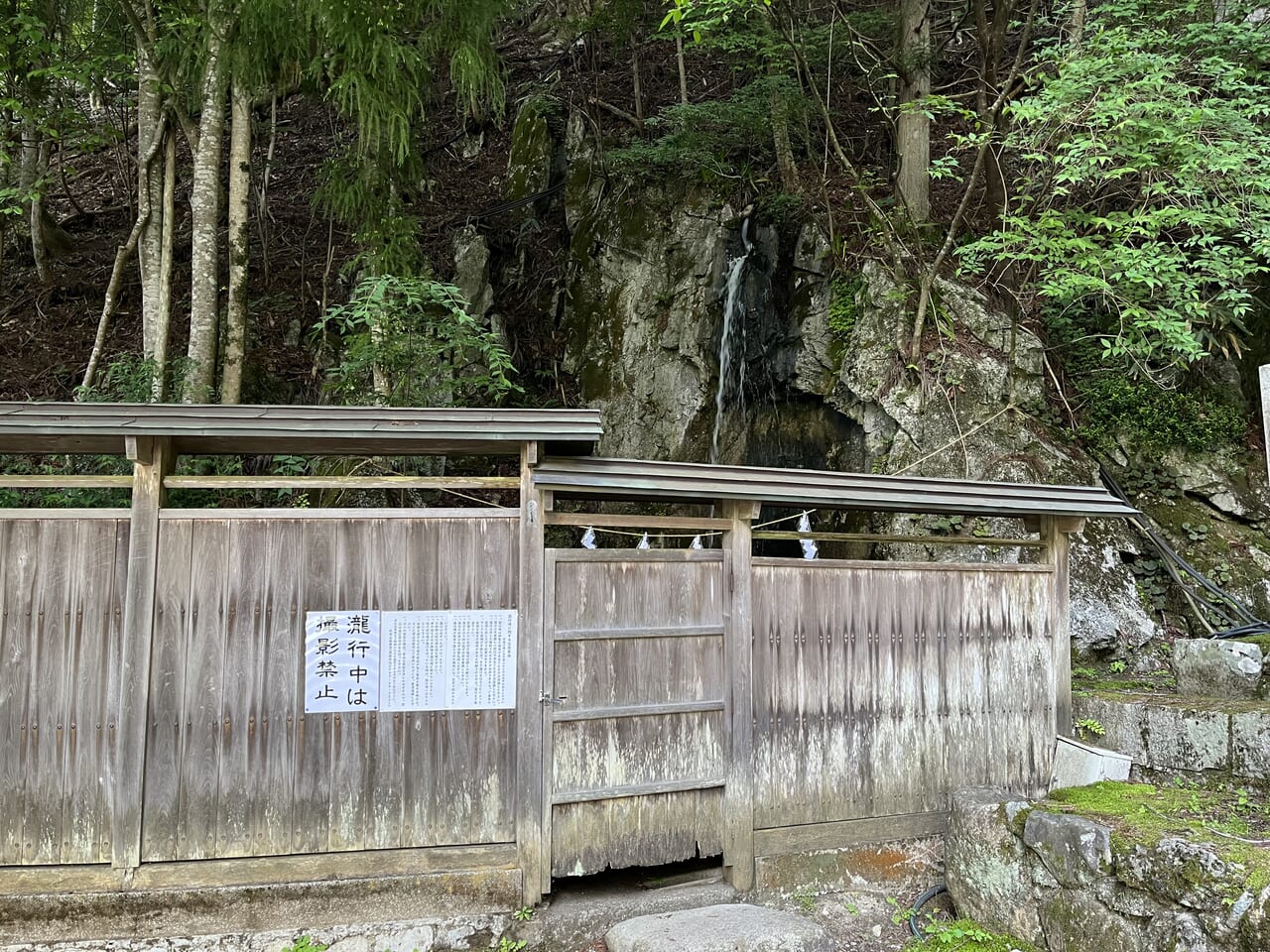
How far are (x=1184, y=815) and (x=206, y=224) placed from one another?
1122cm

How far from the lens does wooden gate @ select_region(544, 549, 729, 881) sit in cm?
551

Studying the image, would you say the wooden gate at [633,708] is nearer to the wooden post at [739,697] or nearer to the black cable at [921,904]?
the wooden post at [739,697]

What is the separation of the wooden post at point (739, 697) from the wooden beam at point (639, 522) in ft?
0.58

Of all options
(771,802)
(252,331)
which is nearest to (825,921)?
(771,802)

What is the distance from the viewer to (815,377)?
11539 mm

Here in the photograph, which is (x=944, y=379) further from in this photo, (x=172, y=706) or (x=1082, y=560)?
(x=172, y=706)

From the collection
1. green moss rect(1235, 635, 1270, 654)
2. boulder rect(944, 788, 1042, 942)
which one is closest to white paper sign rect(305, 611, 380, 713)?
boulder rect(944, 788, 1042, 942)

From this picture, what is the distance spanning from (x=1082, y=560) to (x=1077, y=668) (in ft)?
4.67

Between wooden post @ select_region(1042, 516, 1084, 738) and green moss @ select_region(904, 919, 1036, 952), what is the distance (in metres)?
2.01

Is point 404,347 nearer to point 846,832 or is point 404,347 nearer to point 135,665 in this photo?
point 135,665

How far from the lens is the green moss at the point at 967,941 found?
5449mm

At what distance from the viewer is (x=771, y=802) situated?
602 centimetres

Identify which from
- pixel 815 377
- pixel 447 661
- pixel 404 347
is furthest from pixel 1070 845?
pixel 404 347

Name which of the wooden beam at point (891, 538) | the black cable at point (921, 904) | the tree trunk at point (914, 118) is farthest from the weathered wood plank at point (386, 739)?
the tree trunk at point (914, 118)
